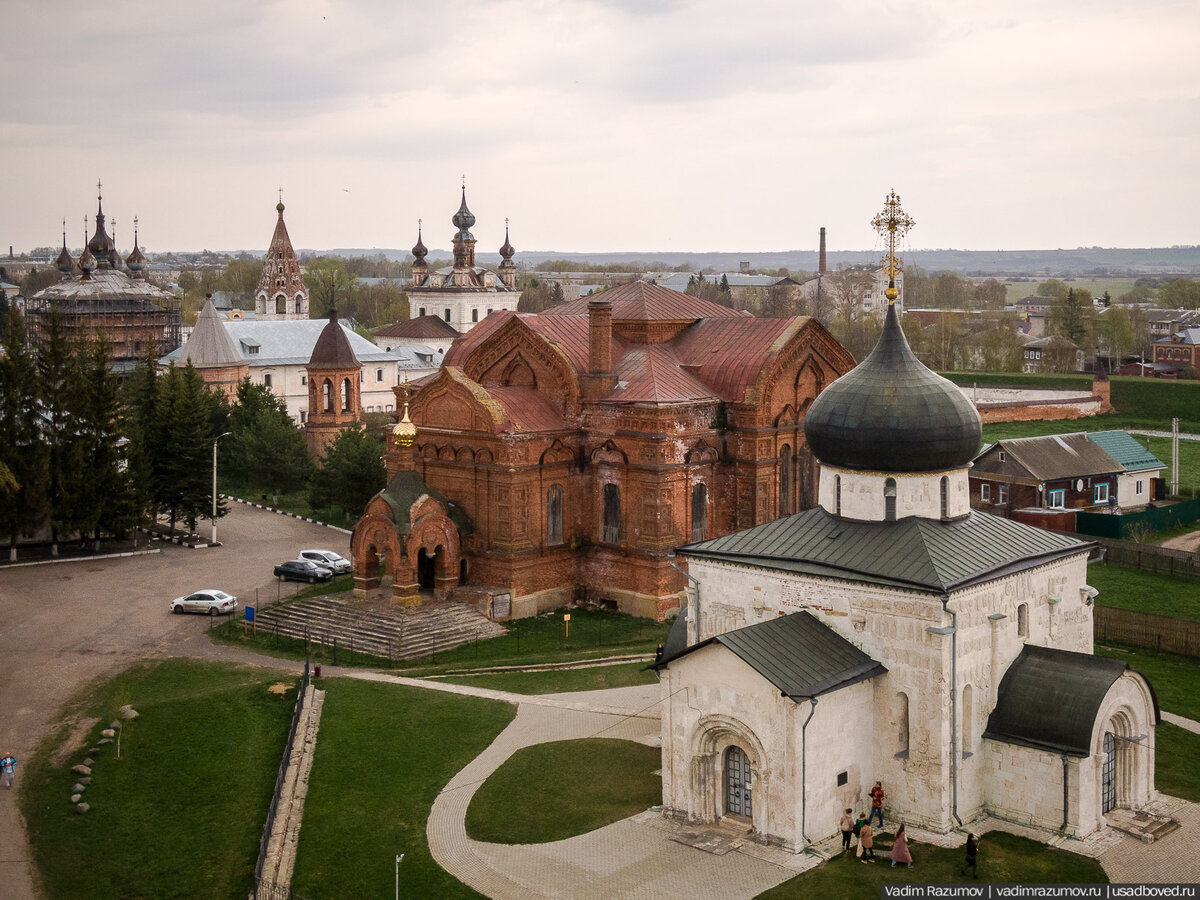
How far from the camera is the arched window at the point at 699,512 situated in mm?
35469

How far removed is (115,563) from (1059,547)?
2828cm

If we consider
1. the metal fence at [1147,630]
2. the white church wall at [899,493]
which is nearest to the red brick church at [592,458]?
the metal fence at [1147,630]

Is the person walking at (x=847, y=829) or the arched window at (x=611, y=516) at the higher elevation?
the arched window at (x=611, y=516)

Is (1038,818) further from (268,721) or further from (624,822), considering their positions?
(268,721)

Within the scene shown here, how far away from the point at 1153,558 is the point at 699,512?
42.2 feet

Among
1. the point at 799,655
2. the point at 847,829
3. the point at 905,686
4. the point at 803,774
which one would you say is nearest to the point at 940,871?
the point at 847,829

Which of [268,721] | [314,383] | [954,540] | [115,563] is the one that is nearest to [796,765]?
[954,540]

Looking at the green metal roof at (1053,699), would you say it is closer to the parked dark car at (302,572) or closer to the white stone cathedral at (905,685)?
the white stone cathedral at (905,685)

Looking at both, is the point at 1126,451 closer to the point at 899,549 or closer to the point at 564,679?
the point at 564,679

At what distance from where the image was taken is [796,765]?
1962 cm

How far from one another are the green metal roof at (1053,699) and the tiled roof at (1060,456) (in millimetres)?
23703

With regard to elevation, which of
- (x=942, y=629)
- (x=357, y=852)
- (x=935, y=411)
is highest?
(x=935, y=411)

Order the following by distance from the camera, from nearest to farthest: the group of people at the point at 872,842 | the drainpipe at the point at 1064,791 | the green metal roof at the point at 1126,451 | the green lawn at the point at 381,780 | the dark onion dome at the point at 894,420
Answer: the group of people at the point at 872,842, the green lawn at the point at 381,780, the drainpipe at the point at 1064,791, the dark onion dome at the point at 894,420, the green metal roof at the point at 1126,451

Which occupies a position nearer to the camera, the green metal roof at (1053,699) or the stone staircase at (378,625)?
the green metal roof at (1053,699)
